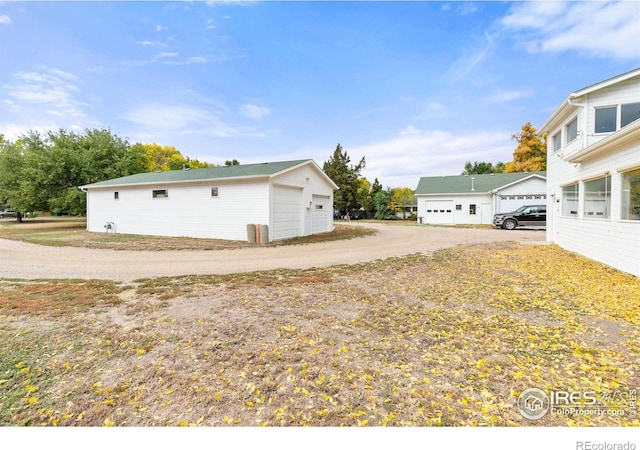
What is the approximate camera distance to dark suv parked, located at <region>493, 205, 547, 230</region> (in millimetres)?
19109

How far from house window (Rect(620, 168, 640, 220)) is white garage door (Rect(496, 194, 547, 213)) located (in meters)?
21.3

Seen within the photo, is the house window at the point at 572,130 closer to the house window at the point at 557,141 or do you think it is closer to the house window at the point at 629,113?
the house window at the point at 557,141

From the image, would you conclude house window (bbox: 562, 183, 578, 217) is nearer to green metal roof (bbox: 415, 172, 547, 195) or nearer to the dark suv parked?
the dark suv parked

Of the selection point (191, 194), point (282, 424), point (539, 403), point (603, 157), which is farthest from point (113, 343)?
point (191, 194)

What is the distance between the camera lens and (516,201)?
25609 mm

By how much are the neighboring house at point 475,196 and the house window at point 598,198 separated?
61.1 feet

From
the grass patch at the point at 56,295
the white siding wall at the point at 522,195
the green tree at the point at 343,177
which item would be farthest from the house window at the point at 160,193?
the white siding wall at the point at 522,195

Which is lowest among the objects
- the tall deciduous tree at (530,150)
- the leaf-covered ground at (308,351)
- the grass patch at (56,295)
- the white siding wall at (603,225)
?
the leaf-covered ground at (308,351)

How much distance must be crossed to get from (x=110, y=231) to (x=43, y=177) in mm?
7505

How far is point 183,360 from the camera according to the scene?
2.94m

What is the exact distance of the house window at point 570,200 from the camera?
9.95m

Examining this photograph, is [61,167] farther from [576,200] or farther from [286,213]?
[576,200]

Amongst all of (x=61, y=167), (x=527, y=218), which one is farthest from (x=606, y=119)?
(x=61, y=167)

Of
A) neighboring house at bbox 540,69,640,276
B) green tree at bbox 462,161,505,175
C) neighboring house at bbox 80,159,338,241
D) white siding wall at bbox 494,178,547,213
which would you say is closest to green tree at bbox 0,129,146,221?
neighboring house at bbox 80,159,338,241
